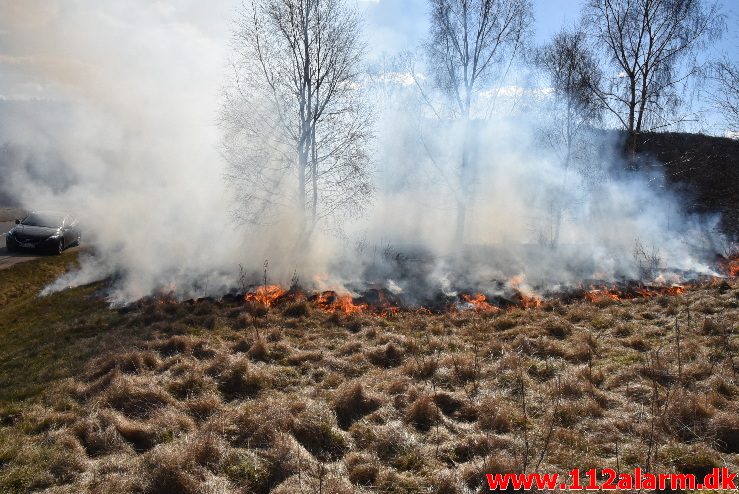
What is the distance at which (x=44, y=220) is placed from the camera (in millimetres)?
16844

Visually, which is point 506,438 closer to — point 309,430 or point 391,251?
point 309,430

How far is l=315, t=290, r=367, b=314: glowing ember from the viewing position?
418 inches

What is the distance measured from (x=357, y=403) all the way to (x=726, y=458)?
369 centimetres

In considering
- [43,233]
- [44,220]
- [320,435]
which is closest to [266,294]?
[320,435]

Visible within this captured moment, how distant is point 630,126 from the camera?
16953 mm

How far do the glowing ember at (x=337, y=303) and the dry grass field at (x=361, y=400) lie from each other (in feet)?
3.69

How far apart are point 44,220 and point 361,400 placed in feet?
54.6

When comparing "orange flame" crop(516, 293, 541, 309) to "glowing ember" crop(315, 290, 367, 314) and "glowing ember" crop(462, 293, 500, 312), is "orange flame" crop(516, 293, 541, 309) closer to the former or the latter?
"glowing ember" crop(462, 293, 500, 312)

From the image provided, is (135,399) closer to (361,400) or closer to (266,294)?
(361,400)

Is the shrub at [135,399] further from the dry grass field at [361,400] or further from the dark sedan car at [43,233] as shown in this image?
the dark sedan car at [43,233]

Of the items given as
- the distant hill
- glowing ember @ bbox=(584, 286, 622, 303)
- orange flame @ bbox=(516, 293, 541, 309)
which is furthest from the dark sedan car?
the distant hill

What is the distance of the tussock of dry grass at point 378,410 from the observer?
4.25 metres

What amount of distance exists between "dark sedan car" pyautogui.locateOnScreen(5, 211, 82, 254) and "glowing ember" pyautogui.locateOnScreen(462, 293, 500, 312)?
47.1ft

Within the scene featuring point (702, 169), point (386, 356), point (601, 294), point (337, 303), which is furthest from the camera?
point (702, 169)
